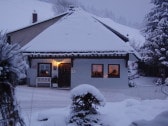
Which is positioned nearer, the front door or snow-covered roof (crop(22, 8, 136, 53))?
snow-covered roof (crop(22, 8, 136, 53))

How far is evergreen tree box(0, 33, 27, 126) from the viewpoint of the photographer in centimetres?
544

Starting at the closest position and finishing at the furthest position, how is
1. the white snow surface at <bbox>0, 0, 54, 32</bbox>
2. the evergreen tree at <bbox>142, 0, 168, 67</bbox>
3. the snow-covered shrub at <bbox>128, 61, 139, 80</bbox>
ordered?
the evergreen tree at <bbox>142, 0, 168, 67</bbox>, the snow-covered shrub at <bbox>128, 61, 139, 80</bbox>, the white snow surface at <bbox>0, 0, 54, 32</bbox>

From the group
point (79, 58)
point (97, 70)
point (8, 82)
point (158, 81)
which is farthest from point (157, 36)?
point (8, 82)

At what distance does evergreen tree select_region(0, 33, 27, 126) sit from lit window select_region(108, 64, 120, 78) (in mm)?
23695

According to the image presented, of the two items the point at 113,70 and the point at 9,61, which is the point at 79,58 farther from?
the point at 9,61

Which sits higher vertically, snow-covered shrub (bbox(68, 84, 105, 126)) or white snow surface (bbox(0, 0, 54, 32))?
white snow surface (bbox(0, 0, 54, 32))

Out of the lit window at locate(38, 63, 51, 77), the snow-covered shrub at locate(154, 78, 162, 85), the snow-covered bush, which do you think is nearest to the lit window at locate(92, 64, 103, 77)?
the lit window at locate(38, 63, 51, 77)

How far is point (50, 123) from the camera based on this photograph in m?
10.9

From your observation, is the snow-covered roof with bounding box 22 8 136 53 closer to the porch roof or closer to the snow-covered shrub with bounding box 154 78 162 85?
the porch roof

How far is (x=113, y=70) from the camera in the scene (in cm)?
2927

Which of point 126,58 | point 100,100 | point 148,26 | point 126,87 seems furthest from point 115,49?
point 100,100

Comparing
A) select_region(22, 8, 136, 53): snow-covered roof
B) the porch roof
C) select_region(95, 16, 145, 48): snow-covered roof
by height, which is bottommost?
the porch roof

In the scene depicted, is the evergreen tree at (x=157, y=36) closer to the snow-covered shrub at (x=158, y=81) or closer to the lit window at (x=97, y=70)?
the snow-covered shrub at (x=158, y=81)

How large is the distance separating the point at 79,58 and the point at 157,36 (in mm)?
8156
